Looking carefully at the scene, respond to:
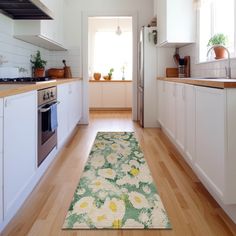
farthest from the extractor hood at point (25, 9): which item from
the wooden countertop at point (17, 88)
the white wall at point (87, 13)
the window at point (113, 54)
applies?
the window at point (113, 54)

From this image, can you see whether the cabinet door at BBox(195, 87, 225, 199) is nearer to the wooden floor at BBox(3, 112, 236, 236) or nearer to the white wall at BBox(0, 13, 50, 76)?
the wooden floor at BBox(3, 112, 236, 236)

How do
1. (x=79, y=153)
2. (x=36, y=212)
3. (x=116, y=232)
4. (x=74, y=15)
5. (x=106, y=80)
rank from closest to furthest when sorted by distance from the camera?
(x=116, y=232)
(x=36, y=212)
(x=79, y=153)
(x=74, y=15)
(x=106, y=80)

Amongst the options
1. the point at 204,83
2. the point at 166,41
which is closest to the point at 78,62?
the point at 166,41

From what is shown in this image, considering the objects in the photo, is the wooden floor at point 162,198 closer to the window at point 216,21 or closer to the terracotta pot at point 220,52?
the terracotta pot at point 220,52

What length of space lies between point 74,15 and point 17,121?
448 centimetres

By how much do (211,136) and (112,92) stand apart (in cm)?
626

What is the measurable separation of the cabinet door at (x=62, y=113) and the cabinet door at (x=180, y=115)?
4.26ft

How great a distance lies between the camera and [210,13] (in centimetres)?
404

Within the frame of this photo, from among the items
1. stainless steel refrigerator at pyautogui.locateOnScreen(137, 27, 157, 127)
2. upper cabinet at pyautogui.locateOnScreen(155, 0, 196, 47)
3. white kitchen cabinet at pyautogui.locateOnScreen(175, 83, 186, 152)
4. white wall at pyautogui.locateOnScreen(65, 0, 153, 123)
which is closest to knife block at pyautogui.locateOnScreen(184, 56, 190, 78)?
upper cabinet at pyautogui.locateOnScreen(155, 0, 196, 47)

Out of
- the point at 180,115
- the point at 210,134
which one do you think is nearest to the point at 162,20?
the point at 180,115

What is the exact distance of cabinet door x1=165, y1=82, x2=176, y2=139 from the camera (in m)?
3.75

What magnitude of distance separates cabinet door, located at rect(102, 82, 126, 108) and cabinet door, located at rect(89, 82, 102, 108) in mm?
104

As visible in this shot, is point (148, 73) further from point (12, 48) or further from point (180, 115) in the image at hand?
point (12, 48)

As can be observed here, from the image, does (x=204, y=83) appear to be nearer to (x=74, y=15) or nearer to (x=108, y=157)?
(x=108, y=157)
